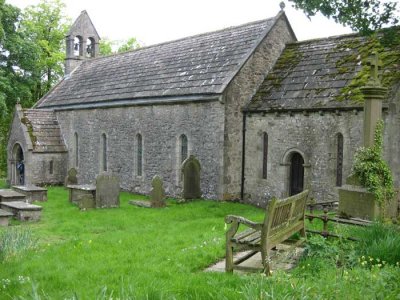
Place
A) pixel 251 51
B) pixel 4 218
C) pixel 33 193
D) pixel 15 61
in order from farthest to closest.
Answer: pixel 15 61
pixel 33 193
pixel 251 51
pixel 4 218

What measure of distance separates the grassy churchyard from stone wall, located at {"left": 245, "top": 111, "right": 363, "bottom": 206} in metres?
4.54

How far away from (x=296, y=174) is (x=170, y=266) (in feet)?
32.9

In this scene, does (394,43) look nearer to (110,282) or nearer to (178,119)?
(178,119)

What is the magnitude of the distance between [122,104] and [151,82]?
1856 mm

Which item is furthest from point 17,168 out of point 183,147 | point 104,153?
point 183,147

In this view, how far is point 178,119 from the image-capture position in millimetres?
19859

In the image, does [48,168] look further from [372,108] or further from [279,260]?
[279,260]

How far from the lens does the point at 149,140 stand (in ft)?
70.3

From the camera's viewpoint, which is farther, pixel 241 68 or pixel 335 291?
pixel 241 68

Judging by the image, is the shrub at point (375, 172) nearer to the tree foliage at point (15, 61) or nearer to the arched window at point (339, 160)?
the arched window at point (339, 160)

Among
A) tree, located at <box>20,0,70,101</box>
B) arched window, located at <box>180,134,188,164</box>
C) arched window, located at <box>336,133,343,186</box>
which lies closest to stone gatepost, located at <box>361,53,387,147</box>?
arched window, located at <box>336,133,343,186</box>

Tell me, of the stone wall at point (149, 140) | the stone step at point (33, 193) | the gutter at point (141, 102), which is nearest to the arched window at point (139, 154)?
the stone wall at point (149, 140)

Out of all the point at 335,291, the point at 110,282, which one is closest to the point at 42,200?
the point at 110,282

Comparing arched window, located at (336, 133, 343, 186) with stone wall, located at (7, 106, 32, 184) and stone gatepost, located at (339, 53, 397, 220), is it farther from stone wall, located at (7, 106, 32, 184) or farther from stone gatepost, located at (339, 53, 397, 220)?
stone wall, located at (7, 106, 32, 184)
